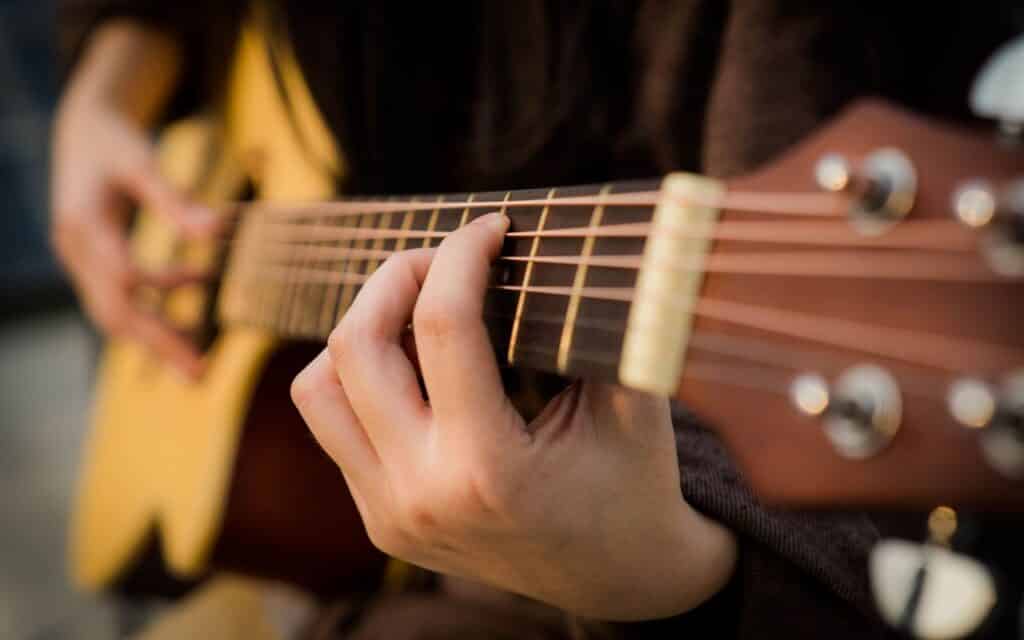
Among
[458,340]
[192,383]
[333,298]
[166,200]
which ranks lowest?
[192,383]

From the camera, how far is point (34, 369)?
1.88 m

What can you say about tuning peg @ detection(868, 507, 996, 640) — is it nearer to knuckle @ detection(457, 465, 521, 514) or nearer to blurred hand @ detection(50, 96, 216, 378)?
knuckle @ detection(457, 465, 521, 514)

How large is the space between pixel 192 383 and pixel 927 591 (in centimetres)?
64

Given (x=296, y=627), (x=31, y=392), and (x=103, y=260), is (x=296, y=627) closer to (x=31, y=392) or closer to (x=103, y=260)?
(x=103, y=260)

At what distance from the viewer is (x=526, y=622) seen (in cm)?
56

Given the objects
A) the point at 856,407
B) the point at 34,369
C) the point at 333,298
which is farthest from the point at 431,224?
the point at 34,369

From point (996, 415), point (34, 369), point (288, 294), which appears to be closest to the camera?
point (996, 415)

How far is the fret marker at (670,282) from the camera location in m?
0.29

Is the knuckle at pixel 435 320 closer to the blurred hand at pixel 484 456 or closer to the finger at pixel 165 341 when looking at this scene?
the blurred hand at pixel 484 456

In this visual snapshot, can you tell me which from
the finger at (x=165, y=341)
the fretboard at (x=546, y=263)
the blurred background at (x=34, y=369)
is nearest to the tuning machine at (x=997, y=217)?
the fretboard at (x=546, y=263)

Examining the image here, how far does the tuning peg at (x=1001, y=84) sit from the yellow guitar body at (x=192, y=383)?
470mm

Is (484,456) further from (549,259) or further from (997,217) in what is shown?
(997,217)

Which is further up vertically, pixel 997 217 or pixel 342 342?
pixel 997 217

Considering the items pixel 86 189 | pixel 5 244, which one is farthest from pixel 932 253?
pixel 5 244
